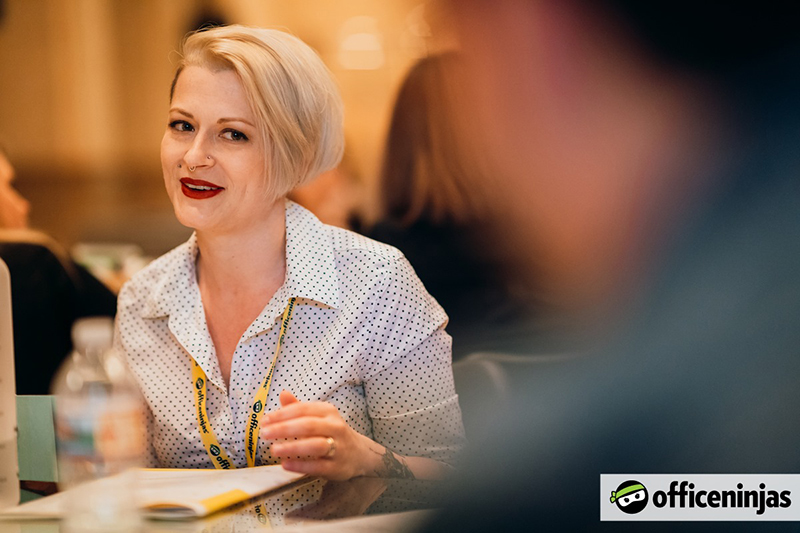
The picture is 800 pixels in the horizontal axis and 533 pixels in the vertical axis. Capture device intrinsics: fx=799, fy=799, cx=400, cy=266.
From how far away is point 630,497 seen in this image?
1.67 meters

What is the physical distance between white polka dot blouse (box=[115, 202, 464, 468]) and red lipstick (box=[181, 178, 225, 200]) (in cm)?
16

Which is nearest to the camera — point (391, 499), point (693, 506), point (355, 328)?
point (391, 499)

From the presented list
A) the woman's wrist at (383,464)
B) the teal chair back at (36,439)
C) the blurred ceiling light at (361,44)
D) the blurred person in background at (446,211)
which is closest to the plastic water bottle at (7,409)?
the teal chair back at (36,439)

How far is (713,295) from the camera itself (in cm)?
171

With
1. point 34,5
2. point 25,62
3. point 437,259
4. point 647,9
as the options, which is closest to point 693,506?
point 437,259

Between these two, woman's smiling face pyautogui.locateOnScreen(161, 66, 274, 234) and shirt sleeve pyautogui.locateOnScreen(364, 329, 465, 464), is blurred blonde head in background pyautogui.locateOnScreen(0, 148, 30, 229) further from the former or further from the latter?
shirt sleeve pyautogui.locateOnScreen(364, 329, 465, 464)

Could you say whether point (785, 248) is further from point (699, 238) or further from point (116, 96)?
point (116, 96)

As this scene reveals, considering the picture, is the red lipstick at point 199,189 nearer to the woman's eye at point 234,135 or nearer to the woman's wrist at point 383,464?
the woman's eye at point 234,135

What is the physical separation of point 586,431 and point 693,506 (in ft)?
0.85

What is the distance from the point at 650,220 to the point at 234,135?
89cm

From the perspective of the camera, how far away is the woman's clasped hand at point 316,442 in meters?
1.25

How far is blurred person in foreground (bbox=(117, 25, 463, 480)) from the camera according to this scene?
1.47 m

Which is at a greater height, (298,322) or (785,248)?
(785,248)

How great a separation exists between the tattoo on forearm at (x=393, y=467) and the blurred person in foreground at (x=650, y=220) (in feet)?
0.86
